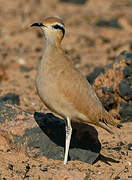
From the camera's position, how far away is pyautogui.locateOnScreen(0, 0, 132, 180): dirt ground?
5.33 meters

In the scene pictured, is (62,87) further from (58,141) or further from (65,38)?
(65,38)

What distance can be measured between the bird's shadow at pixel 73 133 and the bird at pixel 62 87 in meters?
0.35

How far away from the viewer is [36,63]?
36.1 ft

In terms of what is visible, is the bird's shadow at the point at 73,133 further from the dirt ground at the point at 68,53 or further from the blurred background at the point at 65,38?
the blurred background at the point at 65,38

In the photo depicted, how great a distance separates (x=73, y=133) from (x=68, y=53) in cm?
608

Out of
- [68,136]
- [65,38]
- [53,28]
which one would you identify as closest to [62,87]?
[68,136]

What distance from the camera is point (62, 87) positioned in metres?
5.20

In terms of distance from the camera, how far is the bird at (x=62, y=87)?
5184 millimetres

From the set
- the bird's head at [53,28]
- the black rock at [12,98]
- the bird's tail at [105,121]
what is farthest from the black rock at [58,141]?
the black rock at [12,98]

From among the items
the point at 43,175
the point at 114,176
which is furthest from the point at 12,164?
the point at 114,176

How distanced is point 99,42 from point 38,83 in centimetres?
767

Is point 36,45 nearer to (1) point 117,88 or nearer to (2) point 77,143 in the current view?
(1) point 117,88

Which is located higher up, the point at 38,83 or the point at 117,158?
the point at 38,83

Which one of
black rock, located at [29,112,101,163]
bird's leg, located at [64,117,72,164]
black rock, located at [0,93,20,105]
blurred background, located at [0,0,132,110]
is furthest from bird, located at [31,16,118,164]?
black rock, located at [0,93,20,105]
